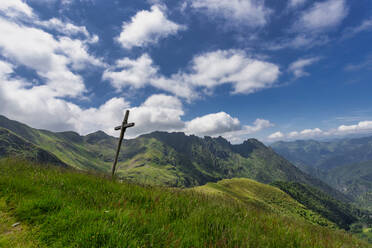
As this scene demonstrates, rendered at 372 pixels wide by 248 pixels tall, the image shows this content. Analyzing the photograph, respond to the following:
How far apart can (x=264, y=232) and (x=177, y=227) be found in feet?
7.32

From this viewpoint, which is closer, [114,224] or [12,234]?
[114,224]

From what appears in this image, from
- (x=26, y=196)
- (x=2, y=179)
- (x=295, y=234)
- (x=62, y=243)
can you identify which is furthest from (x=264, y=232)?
(x=2, y=179)

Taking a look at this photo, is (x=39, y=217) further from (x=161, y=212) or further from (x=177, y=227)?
(x=177, y=227)

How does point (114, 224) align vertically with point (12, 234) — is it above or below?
above

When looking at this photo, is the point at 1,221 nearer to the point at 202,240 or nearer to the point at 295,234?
the point at 202,240

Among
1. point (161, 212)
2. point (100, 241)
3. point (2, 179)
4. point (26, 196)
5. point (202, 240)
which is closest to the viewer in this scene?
point (100, 241)

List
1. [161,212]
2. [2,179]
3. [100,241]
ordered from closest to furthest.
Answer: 1. [100,241]
2. [161,212]
3. [2,179]

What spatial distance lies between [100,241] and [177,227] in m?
1.43

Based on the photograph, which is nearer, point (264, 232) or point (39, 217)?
point (39, 217)

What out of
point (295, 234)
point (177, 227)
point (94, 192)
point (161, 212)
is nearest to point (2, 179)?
point (94, 192)

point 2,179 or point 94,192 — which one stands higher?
point 2,179

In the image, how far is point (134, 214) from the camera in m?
3.77

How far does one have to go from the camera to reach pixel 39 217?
3805 mm

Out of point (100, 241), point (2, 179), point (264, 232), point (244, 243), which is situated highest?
point (2, 179)
